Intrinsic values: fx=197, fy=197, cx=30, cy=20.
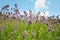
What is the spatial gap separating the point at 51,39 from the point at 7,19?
1795 mm

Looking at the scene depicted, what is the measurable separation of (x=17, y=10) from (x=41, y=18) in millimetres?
1031

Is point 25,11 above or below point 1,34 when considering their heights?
above

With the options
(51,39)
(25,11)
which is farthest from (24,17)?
(51,39)

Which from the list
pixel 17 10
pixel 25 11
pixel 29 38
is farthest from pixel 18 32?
pixel 25 11

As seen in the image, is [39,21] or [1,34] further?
[39,21]

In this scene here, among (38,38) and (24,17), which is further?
(24,17)

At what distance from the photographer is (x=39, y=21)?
621cm

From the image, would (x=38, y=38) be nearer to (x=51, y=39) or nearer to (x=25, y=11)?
(x=51, y=39)

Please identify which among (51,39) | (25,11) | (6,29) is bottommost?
(51,39)

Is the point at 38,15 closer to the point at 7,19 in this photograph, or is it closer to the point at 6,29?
the point at 7,19

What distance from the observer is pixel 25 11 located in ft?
19.5

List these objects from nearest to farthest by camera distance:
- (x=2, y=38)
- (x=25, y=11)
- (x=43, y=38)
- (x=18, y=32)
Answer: (x=2, y=38), (x=18, y=32), (x=43, y=38), (x=25, y=11)

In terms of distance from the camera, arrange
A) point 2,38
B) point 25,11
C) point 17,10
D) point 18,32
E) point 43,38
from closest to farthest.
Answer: point 2,38 < point 18,32 < point 43,38 < point 17,10 < point 25,11

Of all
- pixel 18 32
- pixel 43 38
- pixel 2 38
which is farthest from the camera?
pixel 43 38
